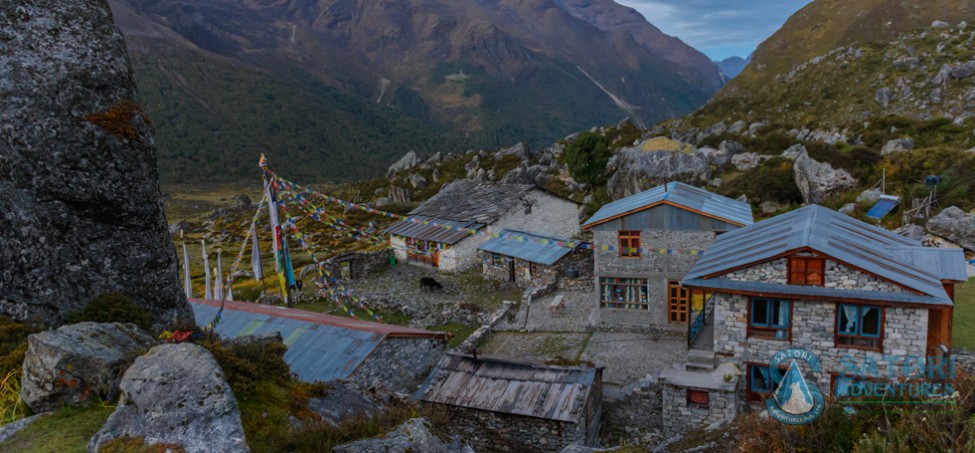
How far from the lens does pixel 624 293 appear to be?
76.1 feet

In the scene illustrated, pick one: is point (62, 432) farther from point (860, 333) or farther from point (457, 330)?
point (457, 330)

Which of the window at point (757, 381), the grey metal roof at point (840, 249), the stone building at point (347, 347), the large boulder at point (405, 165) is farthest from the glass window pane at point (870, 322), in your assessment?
the large boulder at point (405, 165)

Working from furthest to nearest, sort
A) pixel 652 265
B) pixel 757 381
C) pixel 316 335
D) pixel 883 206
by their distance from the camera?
pixel 883 206
pixel 652 265
pixel 316 335
pixel 757 381

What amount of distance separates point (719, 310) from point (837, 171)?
3315 centimetres

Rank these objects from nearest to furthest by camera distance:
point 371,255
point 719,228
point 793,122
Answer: point 719,228, point 371,255, point 793,122

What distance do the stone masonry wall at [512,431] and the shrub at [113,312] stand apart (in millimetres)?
7517

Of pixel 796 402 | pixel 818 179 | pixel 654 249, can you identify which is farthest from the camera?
pixel 818 179

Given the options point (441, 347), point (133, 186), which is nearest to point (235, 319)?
point (441, 347)

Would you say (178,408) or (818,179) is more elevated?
→ (818,179)

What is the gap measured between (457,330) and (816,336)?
48.4 feet

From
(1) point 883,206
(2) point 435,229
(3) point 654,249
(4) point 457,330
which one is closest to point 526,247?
Result: (4) point 457,330

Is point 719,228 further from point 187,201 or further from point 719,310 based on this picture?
point 187,201

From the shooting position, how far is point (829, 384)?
50.3ft

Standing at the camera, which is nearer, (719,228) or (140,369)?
(140,369)
